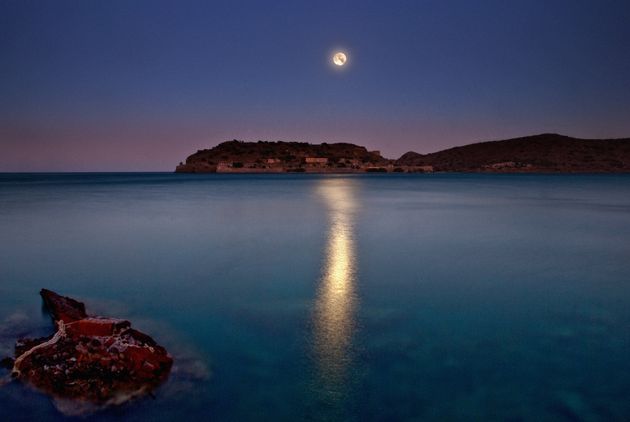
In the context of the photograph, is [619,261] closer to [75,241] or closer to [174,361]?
[174,361]

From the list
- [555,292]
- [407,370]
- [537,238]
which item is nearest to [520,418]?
[407,370]

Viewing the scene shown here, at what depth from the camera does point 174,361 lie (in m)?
5.88

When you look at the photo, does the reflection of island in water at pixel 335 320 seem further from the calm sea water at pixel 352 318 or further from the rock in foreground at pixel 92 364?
the rock in foreground at pixel 92 364

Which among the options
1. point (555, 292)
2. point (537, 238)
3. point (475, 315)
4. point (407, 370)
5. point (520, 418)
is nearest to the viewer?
point (520, 418)

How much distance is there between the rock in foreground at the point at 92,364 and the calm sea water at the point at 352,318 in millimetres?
203

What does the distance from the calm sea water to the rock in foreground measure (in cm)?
20

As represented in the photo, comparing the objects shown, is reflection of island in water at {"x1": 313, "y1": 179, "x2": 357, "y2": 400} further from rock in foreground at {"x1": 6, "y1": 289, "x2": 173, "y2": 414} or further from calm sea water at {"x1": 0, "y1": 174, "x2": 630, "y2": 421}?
rock in foreground at {"x1": 6, "y1": 289, "x2": 173, "y2": 414}

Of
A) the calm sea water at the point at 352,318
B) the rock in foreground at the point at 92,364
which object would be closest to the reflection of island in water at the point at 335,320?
the calm sea water at the point at 352,318

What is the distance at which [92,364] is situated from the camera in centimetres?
516

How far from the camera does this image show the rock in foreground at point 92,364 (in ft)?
15.9

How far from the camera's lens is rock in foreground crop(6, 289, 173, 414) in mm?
4844

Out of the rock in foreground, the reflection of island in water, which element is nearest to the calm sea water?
the reflection of island in water

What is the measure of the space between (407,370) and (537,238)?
14305 millimetres

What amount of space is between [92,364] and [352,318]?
4109mm
